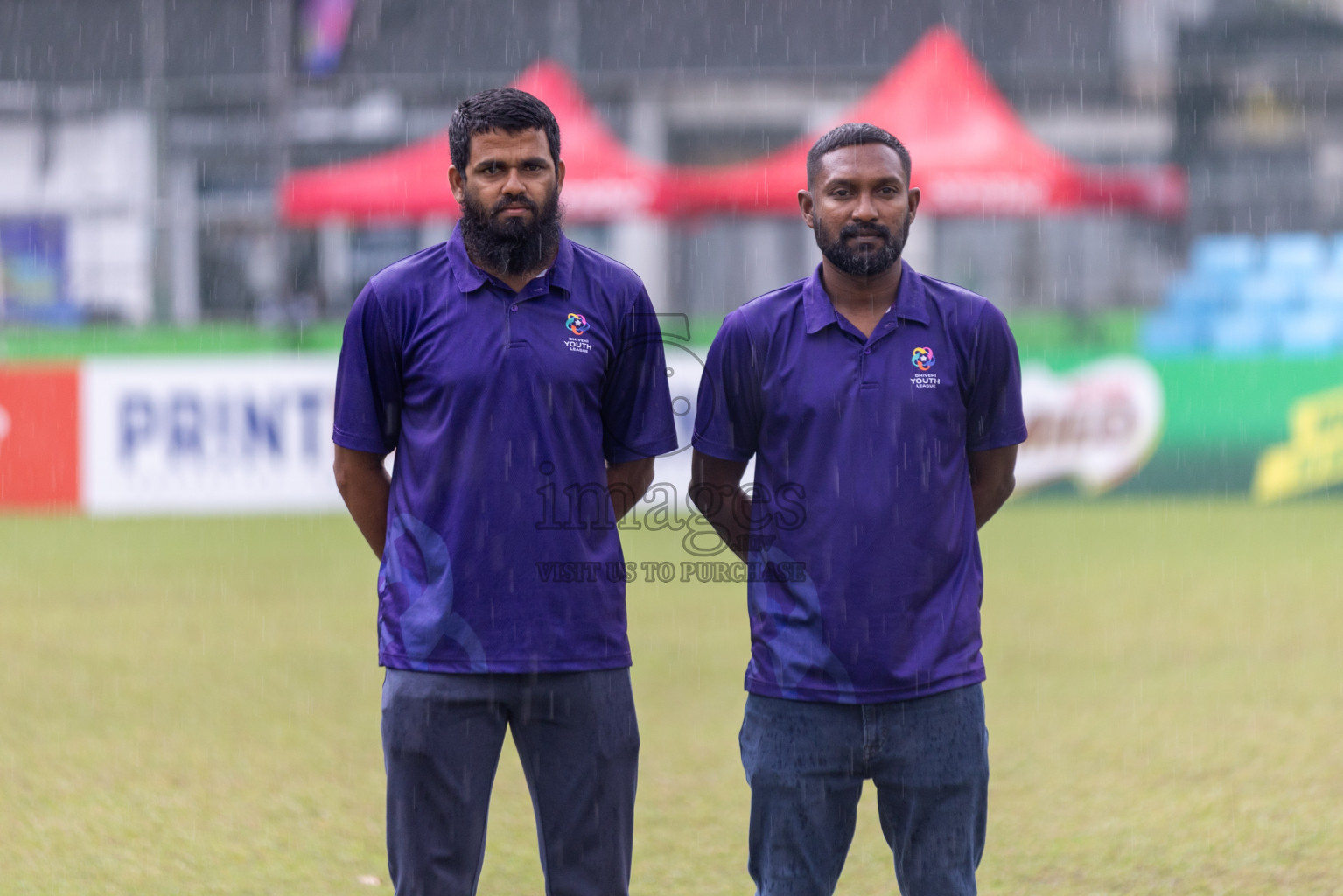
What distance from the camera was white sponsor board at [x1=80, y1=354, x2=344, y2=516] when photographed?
12539 mm

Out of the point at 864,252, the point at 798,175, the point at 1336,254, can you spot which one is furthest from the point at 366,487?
the point at 1336,254

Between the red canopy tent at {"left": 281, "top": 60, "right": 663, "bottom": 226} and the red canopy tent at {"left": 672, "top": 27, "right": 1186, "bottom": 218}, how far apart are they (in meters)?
0.56

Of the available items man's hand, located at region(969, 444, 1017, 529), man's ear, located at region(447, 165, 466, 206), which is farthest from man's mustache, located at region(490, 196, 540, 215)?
man's hand, located at region(969, 444, 1017, 529)

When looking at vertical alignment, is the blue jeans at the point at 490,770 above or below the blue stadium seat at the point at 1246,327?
below

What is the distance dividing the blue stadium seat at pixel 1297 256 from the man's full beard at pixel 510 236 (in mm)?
15531

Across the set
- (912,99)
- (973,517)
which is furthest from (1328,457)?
(973,517)

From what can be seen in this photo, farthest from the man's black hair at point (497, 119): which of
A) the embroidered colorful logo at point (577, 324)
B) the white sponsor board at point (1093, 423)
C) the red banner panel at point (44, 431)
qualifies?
the red banner panel at point (44, 431)

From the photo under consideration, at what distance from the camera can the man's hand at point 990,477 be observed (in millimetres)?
3396

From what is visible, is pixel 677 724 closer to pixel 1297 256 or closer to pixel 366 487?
pixel 366 487

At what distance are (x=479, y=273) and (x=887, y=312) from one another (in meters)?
0.87

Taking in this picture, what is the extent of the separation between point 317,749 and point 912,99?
1277cm

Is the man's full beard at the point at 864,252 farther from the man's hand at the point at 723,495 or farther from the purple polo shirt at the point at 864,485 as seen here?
the man's hand at the point at 723,495

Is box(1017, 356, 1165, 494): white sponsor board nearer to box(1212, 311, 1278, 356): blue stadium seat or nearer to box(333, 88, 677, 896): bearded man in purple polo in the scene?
box(1212, 311, 1278, 356): blue stadium seat

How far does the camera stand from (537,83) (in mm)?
17500
